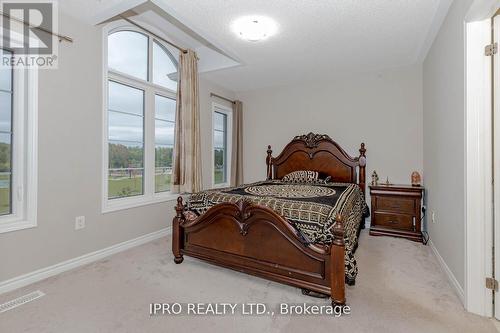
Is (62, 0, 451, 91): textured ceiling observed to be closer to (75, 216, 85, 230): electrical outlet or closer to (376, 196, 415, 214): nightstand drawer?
(376, 196, 415, 214): nightstand drawer

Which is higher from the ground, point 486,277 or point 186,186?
point 186,186

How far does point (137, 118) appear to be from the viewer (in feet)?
11.3

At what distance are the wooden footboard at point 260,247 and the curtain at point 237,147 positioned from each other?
7.70ft

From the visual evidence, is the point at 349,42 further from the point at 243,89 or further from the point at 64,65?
the point at 64,65

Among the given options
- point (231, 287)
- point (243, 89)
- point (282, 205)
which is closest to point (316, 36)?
point (282, 205)

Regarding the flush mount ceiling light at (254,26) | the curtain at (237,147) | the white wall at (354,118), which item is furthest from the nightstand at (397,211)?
the flush mount ceiling light at (254,26)

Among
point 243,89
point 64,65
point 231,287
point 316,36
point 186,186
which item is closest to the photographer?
point 231,287

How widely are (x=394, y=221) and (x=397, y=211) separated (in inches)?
5.6

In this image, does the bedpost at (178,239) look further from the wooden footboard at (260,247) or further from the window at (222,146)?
the window at (222,146)

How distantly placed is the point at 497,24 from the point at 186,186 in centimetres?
332

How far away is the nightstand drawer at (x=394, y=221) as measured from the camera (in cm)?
355

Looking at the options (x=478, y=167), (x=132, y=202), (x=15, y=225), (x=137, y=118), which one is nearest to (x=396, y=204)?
(x=478, y=167)

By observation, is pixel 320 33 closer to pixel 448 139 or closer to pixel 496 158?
pixel 448 139

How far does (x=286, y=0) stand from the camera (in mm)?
2348
